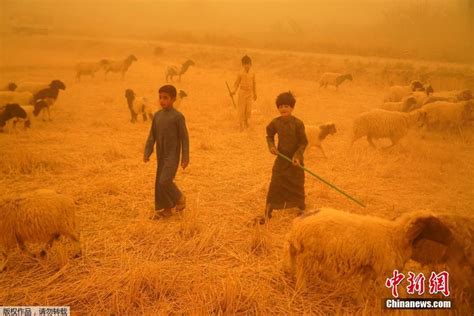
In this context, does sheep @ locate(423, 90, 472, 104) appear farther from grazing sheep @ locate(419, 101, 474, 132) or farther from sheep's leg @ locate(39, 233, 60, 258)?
sheep's leg @ locate(39, 233, 60, 258)

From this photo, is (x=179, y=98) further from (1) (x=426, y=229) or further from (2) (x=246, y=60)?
(1) (x=426, y=229)

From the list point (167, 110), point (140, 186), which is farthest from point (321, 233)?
point (140, 186)

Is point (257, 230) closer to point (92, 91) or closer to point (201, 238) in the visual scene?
point (201, 238)

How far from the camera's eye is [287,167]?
15.2ft

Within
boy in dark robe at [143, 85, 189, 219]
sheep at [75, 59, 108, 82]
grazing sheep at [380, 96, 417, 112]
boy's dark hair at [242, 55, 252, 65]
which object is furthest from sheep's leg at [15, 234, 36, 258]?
sheep at [75, 59, 108, 82]

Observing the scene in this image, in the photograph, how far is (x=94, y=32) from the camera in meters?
41.4

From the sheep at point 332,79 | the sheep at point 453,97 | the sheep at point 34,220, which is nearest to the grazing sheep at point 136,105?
the sheep at point 34,220

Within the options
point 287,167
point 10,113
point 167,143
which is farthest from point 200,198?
point 10,113

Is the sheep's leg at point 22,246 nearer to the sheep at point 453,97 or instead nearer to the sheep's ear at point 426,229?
the sheep's ear at point 426,229

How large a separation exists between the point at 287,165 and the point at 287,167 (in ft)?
0.09

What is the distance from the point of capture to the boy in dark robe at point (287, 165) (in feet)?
14.8

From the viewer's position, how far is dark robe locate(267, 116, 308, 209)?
4504 mm

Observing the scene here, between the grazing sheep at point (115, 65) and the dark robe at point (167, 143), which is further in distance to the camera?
the grazing sheep at point (115, 65)

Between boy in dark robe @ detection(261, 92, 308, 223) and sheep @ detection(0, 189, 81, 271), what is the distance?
2.36 meters
